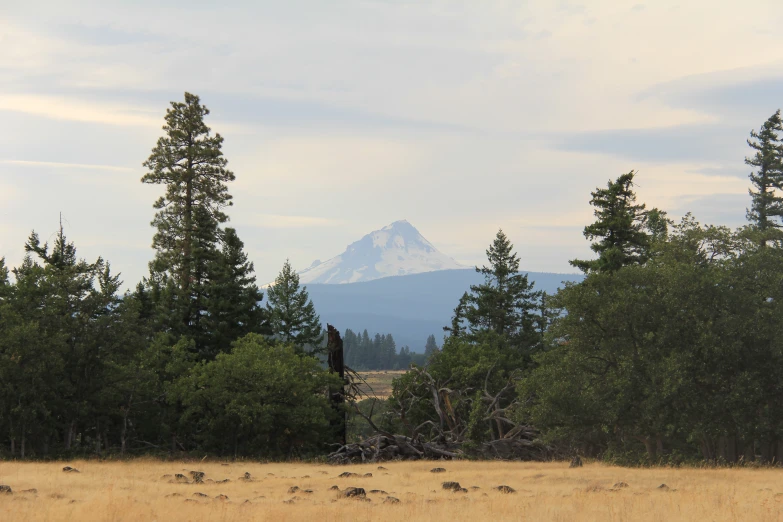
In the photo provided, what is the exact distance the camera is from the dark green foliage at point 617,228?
44.7 metres

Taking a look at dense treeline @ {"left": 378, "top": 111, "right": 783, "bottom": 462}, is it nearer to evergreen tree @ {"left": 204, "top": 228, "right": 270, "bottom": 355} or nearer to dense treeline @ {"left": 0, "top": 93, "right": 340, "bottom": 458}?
dense treeline @ {"left": 0, "top": 93, "right": 340, "bottom": 458}

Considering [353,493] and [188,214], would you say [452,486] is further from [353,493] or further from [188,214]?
[188,214]

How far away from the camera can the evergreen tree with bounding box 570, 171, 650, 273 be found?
44719 millimetres

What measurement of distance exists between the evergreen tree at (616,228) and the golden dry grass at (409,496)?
2006cm

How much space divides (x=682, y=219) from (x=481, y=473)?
76.8ft

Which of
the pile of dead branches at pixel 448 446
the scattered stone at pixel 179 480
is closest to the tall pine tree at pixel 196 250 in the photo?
the pile of dead branches at pixel 448 446

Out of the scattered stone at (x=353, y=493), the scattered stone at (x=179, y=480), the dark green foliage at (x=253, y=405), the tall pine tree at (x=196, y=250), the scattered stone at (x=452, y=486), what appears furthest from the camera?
the tall pine tree at (x=196, y=250)

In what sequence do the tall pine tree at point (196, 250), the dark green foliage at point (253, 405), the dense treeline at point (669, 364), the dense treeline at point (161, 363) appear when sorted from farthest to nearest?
1. the tall pine tree at point (196, 250)
2. the dark green foliage at point (253, 405)
3. the dense treeline at point (161, 363)
4. the dense treeline at point (669, 364)

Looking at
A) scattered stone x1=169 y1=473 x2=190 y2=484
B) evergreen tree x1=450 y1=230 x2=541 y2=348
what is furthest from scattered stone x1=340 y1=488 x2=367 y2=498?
evergreen tree x1=450 y1=230 x2=541 y2=348

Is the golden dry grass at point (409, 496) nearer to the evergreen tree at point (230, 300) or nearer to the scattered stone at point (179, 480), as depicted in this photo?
the scattered stone at point (179, 480)

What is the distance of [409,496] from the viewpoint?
61.8 feet

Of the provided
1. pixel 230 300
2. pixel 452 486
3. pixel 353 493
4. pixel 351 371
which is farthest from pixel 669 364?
pixel 230 300

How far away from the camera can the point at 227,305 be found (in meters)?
48.2

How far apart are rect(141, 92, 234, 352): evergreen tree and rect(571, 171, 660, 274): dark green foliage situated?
25.4 meters
